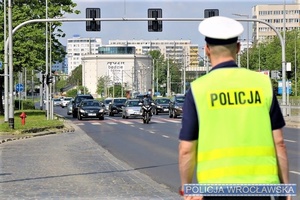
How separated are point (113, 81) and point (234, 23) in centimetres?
15414

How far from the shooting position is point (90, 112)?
54031 millimetres

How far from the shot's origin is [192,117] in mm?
4273

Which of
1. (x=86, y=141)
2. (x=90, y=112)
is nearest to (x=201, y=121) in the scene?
(x=86, y=141)

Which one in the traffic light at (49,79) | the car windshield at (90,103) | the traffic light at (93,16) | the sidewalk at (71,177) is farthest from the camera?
the car windshield at (90,103)

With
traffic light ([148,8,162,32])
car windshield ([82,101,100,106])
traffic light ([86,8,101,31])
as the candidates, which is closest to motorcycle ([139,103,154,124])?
traffic light ([148,8,162,32])

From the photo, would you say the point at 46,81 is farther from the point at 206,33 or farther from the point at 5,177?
the point at 206,33

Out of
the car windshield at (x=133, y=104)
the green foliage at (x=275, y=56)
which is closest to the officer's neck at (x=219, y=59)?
the car windshield at (x=133, y=104)

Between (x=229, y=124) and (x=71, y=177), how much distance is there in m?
11.0

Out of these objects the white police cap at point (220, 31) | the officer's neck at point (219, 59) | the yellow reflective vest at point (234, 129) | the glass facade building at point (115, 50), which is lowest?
the yellow reflective vest at point (234, 129)

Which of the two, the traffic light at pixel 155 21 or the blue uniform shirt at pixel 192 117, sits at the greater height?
the traffic light at pixel 155 21

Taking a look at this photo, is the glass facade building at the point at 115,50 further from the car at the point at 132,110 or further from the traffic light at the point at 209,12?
the traffic light at the point at 209,12

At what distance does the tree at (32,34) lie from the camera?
167ft

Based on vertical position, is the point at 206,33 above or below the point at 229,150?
above

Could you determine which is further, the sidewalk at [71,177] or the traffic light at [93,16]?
the traffic light at [93,16]
